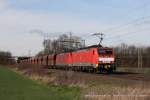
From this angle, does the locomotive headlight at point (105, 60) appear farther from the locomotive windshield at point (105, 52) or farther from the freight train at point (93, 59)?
the locomotive windshield at point (105, 52)

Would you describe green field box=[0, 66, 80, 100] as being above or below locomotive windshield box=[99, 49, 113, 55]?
below

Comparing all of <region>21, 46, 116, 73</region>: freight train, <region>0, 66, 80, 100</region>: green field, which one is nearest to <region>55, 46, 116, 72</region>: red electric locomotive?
<region>21, 46, 116, 73</region>: freight train

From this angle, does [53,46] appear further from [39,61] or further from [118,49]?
[39,61]

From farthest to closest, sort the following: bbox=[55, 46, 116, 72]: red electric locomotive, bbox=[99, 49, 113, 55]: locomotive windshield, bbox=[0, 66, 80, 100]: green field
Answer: bbox=[99, 49, 113, 55]: locomotive windshield, bbox=[55, 46, 116, 72]: red electric locomotive, bbox=[0, 66, 80, 100]: green field

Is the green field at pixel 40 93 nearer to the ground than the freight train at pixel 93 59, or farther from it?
nearer to the ground

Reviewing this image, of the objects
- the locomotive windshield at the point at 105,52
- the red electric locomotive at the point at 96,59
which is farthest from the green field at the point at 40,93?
the locomotive windshield at the point at 105,52

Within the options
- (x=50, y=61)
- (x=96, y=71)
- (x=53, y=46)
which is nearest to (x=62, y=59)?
(x=50, y=61)

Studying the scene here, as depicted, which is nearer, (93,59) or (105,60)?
(105,60)

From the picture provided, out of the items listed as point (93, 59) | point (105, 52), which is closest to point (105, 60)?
point (105, 52)

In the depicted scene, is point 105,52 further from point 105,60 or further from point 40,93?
point 40,93

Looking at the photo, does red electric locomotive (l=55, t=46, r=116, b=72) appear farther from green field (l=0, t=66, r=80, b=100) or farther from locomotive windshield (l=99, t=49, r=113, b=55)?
green field (l=0, t=66, r=80, b=100)

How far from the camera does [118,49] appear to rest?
136 m

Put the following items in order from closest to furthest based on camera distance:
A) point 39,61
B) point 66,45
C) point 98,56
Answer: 1. point 98,56
2. point 39,61
3. point 66,45

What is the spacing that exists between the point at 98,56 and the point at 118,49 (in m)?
81.1
